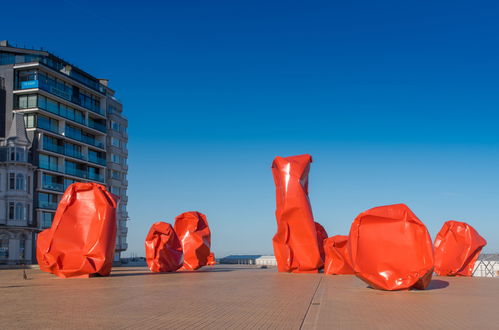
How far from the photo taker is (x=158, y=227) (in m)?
34.0

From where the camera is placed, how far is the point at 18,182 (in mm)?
54094

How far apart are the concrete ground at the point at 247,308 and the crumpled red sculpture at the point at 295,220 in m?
10.6

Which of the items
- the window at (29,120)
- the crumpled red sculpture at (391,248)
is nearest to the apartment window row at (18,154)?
the window at (29,120)

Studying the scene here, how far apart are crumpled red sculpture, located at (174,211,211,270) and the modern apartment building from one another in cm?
2230

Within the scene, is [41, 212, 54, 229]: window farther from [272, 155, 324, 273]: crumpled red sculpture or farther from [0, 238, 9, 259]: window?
[272, 155, 324, 273]: crumpled red sculpture

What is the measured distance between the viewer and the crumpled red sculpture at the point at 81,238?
27.2 metres

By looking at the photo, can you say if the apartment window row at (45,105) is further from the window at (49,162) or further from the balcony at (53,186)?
the balcony at (53,186)

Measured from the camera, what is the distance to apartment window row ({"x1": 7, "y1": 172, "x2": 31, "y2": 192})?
5350 centimetres

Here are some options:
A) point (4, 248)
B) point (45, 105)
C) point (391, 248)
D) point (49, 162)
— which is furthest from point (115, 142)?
point (391, 248)

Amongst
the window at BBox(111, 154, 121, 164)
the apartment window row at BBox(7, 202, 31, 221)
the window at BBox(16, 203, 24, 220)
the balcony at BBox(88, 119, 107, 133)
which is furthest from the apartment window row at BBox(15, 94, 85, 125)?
the window at BBox(16, 203, 24, 220)

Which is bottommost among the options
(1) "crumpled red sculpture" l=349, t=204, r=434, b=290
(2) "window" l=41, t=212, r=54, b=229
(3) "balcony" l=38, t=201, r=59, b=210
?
(1) "crumpled red sculpture" l=349, t=204, r=434, b=290

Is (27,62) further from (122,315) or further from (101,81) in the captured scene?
(122,315)

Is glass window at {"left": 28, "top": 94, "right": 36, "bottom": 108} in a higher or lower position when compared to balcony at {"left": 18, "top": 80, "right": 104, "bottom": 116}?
lower

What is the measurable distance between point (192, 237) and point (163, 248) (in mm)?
4024
